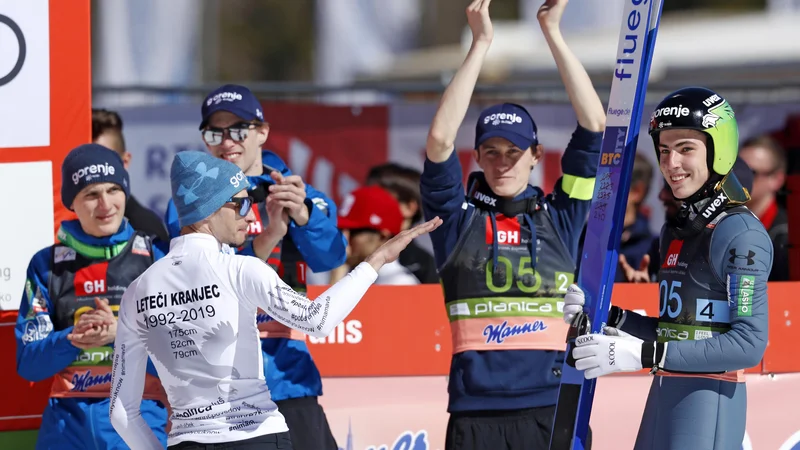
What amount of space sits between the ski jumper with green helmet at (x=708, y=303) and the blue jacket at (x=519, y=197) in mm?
628

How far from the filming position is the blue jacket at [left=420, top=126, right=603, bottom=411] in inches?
191

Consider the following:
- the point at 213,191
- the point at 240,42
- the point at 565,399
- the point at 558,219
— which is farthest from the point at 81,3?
the point at 240,42

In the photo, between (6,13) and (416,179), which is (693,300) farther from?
(416,179)

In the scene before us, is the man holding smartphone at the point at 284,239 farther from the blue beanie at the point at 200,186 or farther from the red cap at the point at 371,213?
the red cap at the point at 371,213

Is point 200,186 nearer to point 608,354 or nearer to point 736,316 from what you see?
point 608,354

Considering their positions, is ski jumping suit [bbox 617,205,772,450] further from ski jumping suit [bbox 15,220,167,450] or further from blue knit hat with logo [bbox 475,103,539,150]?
ski jumping suit [bbox 15,220,167,450]

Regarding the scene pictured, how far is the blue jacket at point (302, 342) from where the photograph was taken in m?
5.00

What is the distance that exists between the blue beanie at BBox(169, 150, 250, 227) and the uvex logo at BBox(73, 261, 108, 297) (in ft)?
3.92

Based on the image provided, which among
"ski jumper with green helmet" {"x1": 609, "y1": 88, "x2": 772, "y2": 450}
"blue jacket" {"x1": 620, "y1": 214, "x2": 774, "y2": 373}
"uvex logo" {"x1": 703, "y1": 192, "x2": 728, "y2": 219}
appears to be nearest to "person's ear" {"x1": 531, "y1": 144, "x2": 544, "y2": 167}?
"ski jumper with green helmet" {"x1": 609, "y1": 88, "x2": 772, "y2": 450}

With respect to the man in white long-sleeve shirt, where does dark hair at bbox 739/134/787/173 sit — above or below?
above

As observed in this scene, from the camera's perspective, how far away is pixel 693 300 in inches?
165

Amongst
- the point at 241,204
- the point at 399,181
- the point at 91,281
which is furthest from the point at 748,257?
the point at 399,181

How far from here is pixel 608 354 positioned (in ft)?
13.4

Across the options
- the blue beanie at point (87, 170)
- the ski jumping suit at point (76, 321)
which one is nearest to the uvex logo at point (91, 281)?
the ski jumping suit at point (76, 321)
